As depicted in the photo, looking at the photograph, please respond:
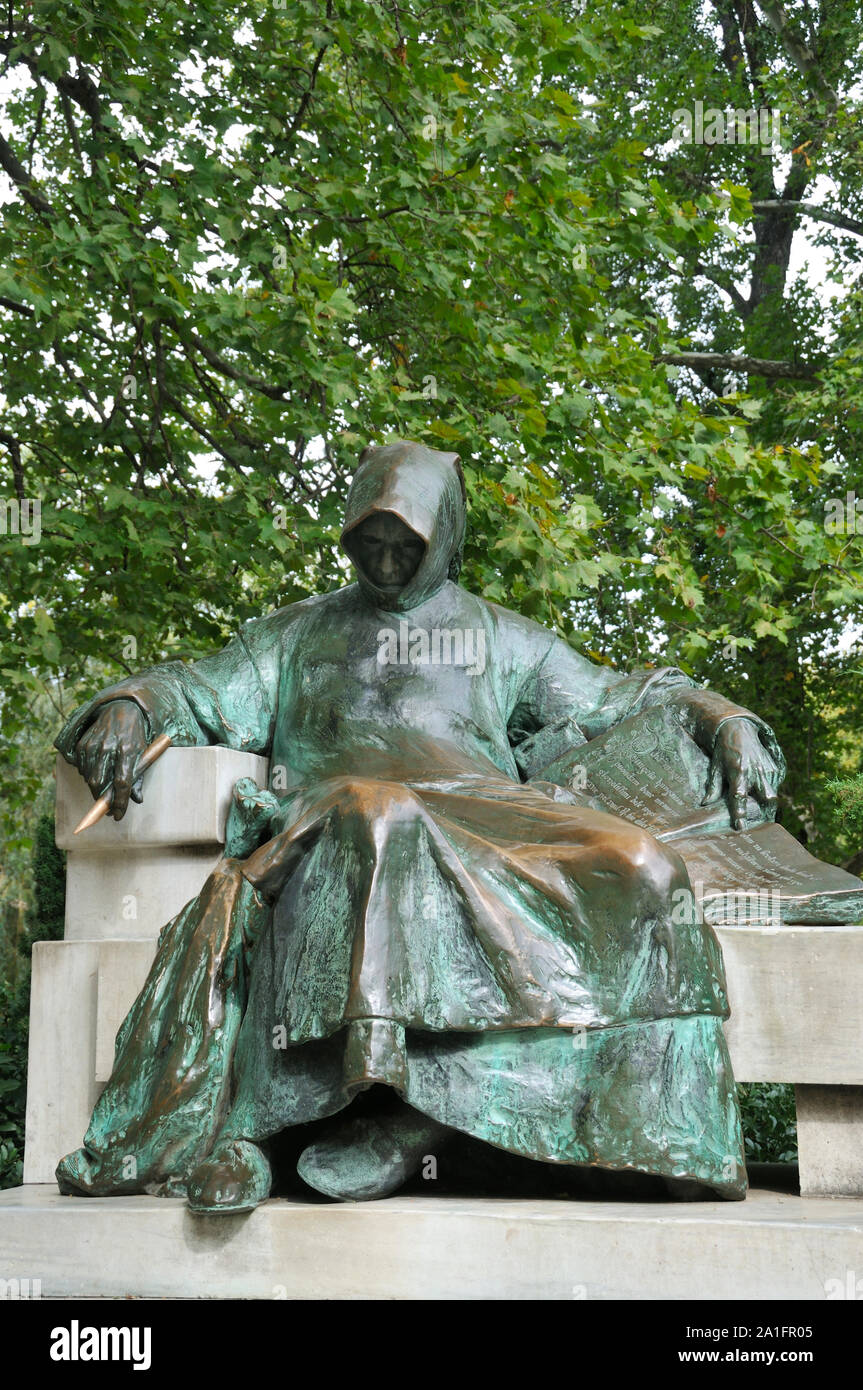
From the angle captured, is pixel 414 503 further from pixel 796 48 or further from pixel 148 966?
pixel 796 48

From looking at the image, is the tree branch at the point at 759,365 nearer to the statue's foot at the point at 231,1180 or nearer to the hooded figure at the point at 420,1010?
the hooded figure at the point at 420,1010

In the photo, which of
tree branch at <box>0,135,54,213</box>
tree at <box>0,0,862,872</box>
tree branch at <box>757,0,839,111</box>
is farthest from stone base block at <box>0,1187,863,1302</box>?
tree branch at <box>757,0,839,111</box>

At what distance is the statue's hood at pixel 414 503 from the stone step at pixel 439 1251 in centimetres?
169

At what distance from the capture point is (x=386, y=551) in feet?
13.9

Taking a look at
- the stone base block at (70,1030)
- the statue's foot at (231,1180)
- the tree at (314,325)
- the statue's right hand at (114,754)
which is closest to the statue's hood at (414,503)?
the statue's right hand at (114,754)

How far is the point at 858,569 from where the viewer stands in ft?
27.2

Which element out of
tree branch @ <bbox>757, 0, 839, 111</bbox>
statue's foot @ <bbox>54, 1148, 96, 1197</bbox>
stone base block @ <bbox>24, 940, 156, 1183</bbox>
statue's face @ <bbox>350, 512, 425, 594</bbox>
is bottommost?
statue's foot @ <bbox>54, 1148, 96, 1197</bbox>

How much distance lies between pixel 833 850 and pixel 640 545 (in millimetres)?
2737

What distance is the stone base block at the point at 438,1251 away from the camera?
2.96m

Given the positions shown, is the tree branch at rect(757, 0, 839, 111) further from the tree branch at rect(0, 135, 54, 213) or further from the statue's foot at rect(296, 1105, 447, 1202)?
the statue's foot at rect(296, 1105, 447, 1202)

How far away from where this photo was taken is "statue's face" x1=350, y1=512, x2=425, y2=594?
4199mm

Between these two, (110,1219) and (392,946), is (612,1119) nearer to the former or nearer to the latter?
(392,946)

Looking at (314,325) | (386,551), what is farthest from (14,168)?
(386,551)

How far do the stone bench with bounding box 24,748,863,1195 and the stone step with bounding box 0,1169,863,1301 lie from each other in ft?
1.10
